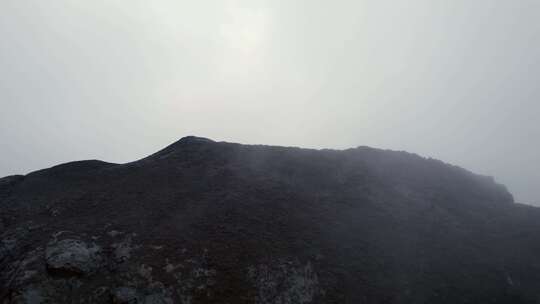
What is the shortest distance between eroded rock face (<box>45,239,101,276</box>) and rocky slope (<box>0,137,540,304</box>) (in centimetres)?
6

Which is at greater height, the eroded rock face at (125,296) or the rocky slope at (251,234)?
the rocky slope at (251,234)

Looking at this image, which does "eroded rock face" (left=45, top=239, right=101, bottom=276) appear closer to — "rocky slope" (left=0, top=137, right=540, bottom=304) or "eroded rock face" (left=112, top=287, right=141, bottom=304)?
"rocky slope" (left=0, top=137, right=540, bottom=304)

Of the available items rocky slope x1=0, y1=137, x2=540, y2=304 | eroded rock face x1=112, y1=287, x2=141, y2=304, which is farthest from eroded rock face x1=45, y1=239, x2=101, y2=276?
eroded rock face x1=112, y1=287, x2=141, y2=304

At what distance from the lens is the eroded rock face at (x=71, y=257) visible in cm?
1825

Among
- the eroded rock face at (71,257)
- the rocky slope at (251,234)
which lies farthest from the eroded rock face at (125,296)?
the eroded rock face at (71,257)

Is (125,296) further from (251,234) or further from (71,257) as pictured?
(251,234)

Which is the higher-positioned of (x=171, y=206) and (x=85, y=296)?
(x=171, y=206)

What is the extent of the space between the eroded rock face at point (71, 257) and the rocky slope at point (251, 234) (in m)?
0.06

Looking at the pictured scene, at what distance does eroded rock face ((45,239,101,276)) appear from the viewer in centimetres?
1825

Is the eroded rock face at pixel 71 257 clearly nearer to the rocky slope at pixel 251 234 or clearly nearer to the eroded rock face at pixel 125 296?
the rocky slope at pixel 251 234

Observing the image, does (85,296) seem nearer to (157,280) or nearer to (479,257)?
(157,280)

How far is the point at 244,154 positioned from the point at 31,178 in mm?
18353


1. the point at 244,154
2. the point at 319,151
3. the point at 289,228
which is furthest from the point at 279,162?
the point at 289,228

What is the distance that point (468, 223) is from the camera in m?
32.1
